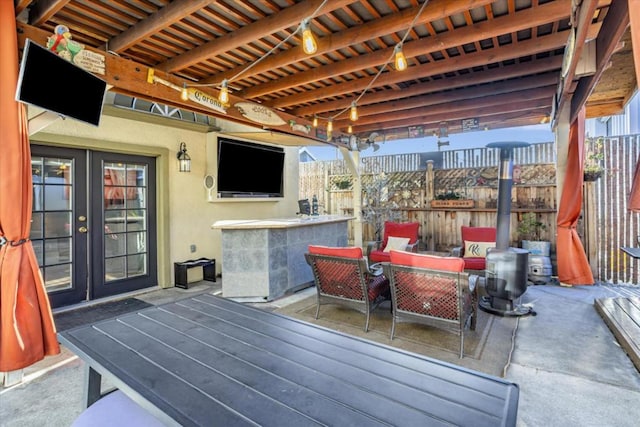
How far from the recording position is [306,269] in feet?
17.2

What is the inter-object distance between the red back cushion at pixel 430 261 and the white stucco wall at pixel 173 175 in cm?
371

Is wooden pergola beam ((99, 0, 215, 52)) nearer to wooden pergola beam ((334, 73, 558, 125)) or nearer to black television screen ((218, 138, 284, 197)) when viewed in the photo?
black television screen ((218, 138, 284, 197))

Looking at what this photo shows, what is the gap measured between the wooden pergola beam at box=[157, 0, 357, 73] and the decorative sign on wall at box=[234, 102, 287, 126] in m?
1.04

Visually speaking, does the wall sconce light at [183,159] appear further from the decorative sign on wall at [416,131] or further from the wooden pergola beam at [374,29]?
the decorative sign on wall at [416,131]

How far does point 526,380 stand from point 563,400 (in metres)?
0.28

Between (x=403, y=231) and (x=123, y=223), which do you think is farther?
(x=403, y=231)

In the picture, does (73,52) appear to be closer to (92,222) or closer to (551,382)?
(92,222)

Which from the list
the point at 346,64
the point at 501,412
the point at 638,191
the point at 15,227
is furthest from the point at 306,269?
the point at 501,412

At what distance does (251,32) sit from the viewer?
9.40 feet

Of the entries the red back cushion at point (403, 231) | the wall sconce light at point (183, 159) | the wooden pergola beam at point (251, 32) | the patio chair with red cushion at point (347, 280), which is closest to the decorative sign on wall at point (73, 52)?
the wooden pergola beam at point (251, 32)

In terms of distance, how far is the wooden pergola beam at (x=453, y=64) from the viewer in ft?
10.3

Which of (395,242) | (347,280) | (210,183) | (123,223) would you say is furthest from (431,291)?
(123,223)

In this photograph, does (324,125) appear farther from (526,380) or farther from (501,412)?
(501,412)

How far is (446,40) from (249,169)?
416cm
